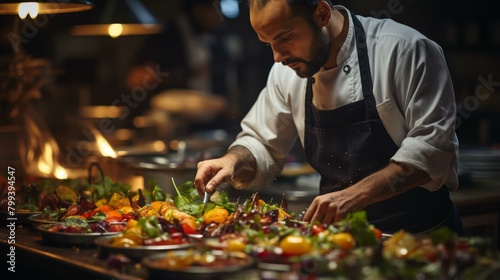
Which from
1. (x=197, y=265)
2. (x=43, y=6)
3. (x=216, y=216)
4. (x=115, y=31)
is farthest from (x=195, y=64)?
(x=197, y=265)

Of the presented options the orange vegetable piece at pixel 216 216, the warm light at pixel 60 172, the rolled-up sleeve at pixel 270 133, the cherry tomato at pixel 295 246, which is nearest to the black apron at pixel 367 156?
the rolled-up sleeve at pixel 270 133

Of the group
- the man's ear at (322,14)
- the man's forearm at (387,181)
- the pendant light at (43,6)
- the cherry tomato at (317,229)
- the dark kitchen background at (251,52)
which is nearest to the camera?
the cherry tomato at (317,229)

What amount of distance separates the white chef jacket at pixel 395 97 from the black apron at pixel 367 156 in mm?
35

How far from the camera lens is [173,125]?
982cm

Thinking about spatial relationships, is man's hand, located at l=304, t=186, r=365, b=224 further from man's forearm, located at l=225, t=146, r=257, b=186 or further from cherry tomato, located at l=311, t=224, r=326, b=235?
man's forearm, located at l=225, t=146, r=257, b=186

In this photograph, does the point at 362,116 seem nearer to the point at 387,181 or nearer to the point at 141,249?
the point at 387,181

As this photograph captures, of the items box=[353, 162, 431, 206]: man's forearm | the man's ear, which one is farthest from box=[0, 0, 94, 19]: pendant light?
box=[353, 162, 431, 206]: man's forearm

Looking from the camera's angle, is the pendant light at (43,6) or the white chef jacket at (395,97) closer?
the white chef jacket at (395,97)

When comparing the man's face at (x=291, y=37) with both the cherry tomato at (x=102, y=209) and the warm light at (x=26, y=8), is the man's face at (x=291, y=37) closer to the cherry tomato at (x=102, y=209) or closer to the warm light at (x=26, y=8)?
the cherry tomato at (x=102, y=209)

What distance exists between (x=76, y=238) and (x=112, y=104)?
269 inches

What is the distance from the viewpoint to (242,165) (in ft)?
12.3

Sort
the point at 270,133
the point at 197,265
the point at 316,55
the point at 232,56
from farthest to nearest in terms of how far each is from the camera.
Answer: the point at 232,56 < the point at 270,133 < the point at 316,55 < the point at 197,265

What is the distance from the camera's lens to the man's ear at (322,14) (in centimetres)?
336

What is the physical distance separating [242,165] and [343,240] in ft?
4.37
